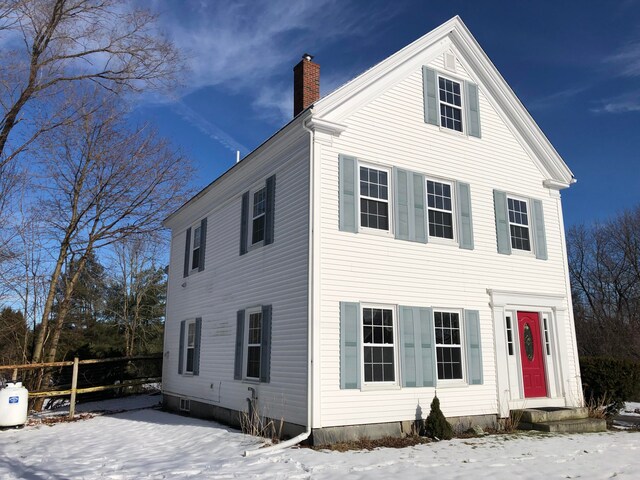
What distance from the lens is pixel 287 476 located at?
700 centimetres

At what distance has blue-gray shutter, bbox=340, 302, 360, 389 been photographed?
9.57 meters

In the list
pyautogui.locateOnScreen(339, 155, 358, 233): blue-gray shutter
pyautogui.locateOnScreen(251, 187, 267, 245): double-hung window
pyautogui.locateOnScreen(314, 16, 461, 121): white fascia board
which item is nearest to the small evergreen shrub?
pyautogui.locateOnScreen(339, 155, 358, 233): blue-gray shutter

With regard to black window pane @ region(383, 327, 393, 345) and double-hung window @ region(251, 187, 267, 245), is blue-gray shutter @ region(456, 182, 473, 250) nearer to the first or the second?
black window pane @ region(383, 327, 393, 345)

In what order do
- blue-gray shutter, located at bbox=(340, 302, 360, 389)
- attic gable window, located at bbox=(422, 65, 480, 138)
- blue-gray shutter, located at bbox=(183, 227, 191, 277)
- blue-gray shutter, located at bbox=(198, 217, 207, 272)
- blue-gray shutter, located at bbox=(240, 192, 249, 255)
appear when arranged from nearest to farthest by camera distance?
1. blue-gray shutter, located at bbox=(340, 302, 360, 389)
2. attic gable window, located at bbox=(422, 65, 480, 138)
3. blue-gray shutter, located at bbox=(240, 192, 249, 255)
4. blue-gray shutter, located at bbox=(198, 217, 207, 272)
5. blue-gray shutter, located at bbox=(183, 227, 191, 277)

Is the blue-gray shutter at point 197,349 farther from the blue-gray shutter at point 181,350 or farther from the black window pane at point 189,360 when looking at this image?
the blue-gray shutter at point 181,350

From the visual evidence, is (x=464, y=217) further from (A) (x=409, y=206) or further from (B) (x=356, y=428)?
(B) (x=356, y=428)

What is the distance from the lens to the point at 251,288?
12016 mm

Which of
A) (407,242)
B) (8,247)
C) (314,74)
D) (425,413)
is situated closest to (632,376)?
(425,413)

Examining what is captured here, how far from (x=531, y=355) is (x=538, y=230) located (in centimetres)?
348

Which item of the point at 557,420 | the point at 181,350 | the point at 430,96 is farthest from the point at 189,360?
the point at 430,96

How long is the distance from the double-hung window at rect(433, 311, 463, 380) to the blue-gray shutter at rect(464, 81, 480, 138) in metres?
5.09

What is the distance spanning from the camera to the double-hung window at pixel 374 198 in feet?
35.5

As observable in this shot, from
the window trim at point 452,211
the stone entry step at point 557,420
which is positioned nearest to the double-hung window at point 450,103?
the window trim at point 452,211

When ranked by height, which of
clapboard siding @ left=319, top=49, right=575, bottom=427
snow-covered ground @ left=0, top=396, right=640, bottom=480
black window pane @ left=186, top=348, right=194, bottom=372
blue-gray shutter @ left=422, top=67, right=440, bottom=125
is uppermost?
blue-gray shutter @ left=422, top=67, right=440, bottom=125
